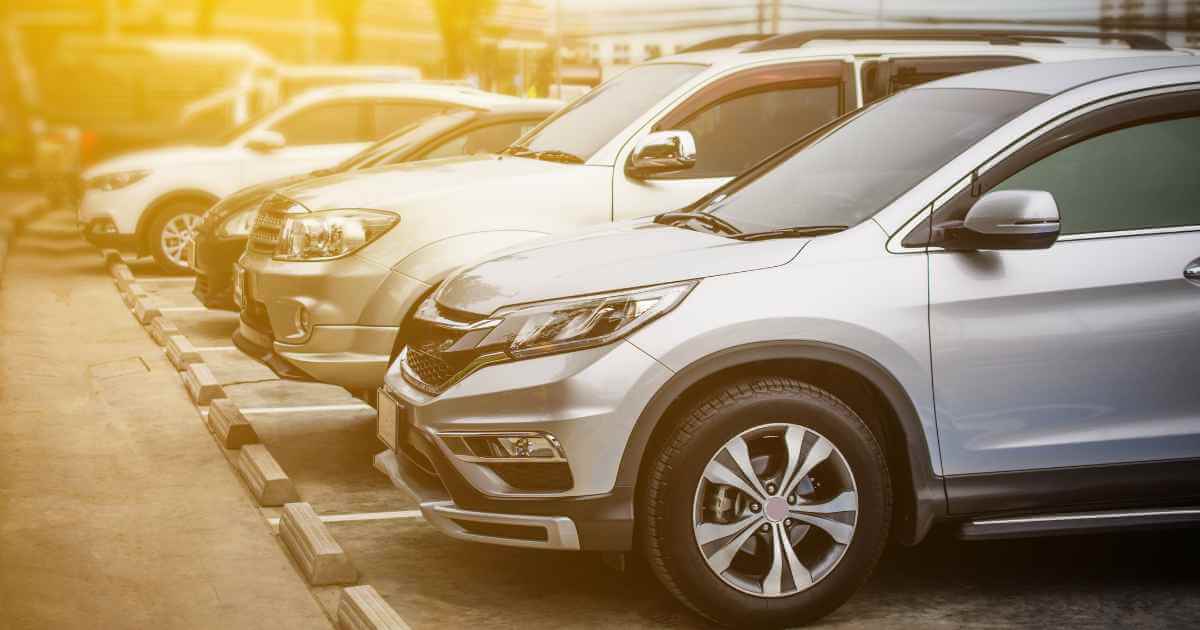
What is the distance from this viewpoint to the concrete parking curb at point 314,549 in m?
5.00

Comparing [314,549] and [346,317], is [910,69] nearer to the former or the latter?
[346,317]

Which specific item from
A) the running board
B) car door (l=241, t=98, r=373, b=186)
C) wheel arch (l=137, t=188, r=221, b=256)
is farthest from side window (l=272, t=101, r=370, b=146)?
the running board

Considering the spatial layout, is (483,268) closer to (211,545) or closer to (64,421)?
(211,545)

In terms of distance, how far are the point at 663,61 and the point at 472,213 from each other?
1660 millimetres

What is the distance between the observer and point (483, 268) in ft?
16.6

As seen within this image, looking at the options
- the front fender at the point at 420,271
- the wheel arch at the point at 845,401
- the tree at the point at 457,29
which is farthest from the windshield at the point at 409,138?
the tree at the point at 457,29

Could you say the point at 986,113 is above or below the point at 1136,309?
above

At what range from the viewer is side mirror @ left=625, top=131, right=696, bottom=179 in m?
6.45

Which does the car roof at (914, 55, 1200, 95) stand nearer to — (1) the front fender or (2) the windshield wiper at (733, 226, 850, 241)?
(2) the windshield wiper at (733, 226, 850, 241)

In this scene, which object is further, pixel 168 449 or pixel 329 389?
pixel 329 389

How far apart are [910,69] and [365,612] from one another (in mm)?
4319

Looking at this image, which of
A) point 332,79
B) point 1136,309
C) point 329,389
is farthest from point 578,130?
point 332,79

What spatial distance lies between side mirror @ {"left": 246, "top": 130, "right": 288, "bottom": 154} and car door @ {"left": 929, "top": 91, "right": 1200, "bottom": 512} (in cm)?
953

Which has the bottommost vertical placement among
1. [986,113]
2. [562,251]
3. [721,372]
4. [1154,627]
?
[1154,627]
